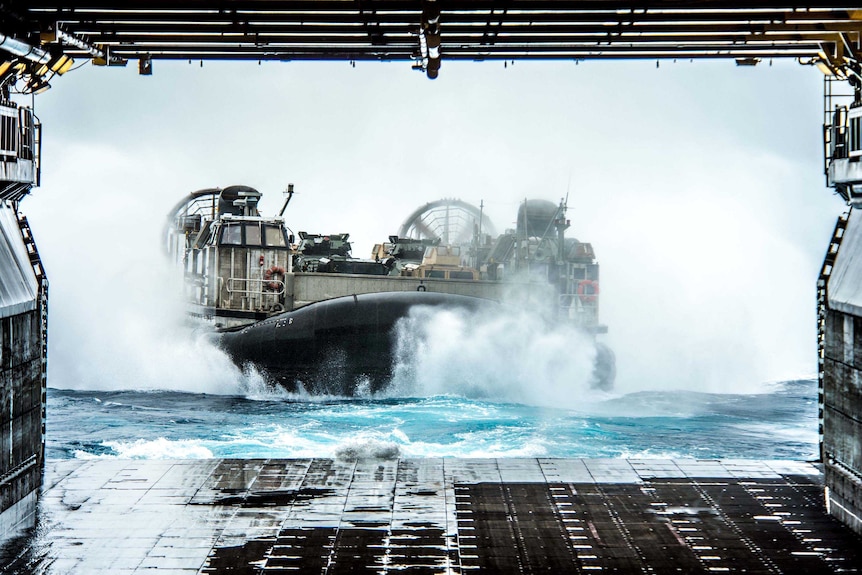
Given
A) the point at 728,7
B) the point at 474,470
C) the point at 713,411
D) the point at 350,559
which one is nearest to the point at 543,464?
the point at 474,470

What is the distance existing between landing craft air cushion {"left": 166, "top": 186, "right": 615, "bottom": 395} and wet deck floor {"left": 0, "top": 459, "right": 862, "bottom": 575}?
1115cm

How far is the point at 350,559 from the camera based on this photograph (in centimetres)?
906

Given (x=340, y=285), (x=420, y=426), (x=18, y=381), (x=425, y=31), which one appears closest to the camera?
(x=18, y=381)

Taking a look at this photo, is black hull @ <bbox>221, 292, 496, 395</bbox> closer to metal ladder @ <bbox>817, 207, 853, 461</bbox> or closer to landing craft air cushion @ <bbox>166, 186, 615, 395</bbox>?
landing craft air cushion @ <bbox>166, 186, 615, 395</bbox>

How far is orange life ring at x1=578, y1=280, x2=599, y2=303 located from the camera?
110 ft

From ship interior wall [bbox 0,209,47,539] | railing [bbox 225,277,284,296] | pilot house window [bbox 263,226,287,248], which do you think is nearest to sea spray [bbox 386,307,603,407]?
railing [bbox 225,277,284,296]

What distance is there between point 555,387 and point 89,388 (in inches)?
574

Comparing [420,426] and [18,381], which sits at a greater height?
[18,381]

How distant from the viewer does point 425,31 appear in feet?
37.0

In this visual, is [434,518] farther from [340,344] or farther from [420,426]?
[340,344]

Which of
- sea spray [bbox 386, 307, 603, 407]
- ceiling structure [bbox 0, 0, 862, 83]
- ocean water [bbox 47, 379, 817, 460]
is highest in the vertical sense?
ceiling structure [bbox 0, 0, 862, 83]

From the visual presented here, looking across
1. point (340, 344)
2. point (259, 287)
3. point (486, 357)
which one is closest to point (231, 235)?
point (259, 287)

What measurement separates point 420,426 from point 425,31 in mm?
12318

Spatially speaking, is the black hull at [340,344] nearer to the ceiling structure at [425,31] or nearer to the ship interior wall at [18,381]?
the ceiling structure at [425,31]
